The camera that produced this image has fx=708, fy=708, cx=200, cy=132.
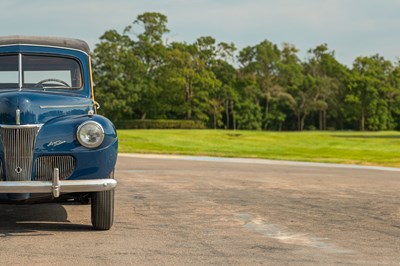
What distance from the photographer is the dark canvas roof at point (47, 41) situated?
8.85 m

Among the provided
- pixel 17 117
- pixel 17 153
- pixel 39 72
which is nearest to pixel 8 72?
pixel 39 72

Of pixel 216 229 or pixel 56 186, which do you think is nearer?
pixel 56 186

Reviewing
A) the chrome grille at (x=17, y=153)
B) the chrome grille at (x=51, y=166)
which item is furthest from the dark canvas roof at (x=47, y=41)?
the chrome grille at (x=51, y=166)

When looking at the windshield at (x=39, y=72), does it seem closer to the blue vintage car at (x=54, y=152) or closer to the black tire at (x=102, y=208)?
the blue vintage car at (x=54, y=152)

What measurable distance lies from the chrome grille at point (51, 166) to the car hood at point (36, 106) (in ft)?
1.42

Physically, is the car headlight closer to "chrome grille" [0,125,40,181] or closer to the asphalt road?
"chrome grille" [0,125,40,181]

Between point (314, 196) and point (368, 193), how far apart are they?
1.43m

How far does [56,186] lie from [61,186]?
0.07 metres

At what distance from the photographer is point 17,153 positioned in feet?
24.0

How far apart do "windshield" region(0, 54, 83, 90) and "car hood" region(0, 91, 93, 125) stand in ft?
1.99

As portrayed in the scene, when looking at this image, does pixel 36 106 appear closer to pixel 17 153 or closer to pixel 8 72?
pixel 17 153

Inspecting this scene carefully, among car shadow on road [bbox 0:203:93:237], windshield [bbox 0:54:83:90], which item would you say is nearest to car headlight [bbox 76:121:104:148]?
car shadow on road [bbox 0:203:93:237]

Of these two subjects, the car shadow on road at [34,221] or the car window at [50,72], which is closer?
the car shadow on road at [34,221]

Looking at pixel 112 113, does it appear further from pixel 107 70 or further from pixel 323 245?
pixel 323 245
